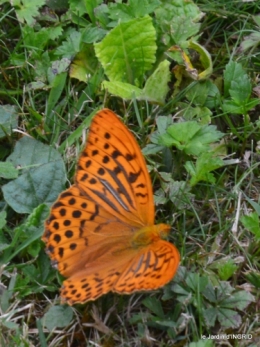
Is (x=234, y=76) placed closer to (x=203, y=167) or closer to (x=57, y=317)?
(x=203, y=167)

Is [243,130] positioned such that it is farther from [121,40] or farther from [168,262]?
[168,262]

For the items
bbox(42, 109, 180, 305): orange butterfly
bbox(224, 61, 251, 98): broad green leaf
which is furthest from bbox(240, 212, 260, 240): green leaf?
bbox(224, 61, 251, 98): broad green leaf

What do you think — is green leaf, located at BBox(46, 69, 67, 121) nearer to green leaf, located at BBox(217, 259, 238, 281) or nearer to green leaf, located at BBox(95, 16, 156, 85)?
green leaf, located at BBox(95, 16, 156, 85)

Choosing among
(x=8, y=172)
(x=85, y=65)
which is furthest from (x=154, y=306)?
(x=85, y=65)

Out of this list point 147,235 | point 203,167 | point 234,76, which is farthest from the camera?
point 234,76

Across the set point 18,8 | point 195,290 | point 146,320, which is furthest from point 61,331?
point 18,8

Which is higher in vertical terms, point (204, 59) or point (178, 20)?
point (178, 20)

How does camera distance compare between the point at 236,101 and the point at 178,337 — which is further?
the point at 236,101
